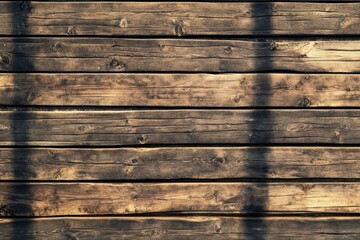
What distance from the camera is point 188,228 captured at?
215 cm

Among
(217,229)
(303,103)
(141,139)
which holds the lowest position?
Result: (217,229)

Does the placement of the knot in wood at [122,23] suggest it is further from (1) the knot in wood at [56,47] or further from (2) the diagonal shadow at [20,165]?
(2) the diagonal shadow at [20,165]

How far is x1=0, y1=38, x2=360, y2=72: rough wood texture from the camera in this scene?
2168 millimetres

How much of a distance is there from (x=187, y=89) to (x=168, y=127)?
204mm

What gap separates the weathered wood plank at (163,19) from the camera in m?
2.18

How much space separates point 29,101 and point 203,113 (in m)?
0.83

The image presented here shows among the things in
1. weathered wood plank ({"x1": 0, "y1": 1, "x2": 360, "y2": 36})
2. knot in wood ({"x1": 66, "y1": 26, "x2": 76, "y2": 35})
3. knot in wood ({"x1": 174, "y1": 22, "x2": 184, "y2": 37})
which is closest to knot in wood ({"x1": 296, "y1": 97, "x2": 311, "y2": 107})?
weathered wood plank ({"x1": 0, "y1": 1, "x2": 360, "y2": 36})

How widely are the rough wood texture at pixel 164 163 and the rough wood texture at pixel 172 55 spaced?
393 millimetres

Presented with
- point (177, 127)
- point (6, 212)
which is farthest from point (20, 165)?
point (177, 127)

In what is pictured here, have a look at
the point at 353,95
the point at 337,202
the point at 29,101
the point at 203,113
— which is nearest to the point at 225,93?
the point at 203,113

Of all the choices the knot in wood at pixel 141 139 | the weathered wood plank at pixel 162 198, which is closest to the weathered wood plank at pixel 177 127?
the knot in wood at pixel 141 139

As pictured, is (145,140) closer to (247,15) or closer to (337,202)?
(247,15)

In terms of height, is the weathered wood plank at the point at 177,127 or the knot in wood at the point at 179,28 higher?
the knot in wood at the point at 179,28

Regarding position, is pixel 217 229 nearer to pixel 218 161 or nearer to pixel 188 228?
pixel 188 228
